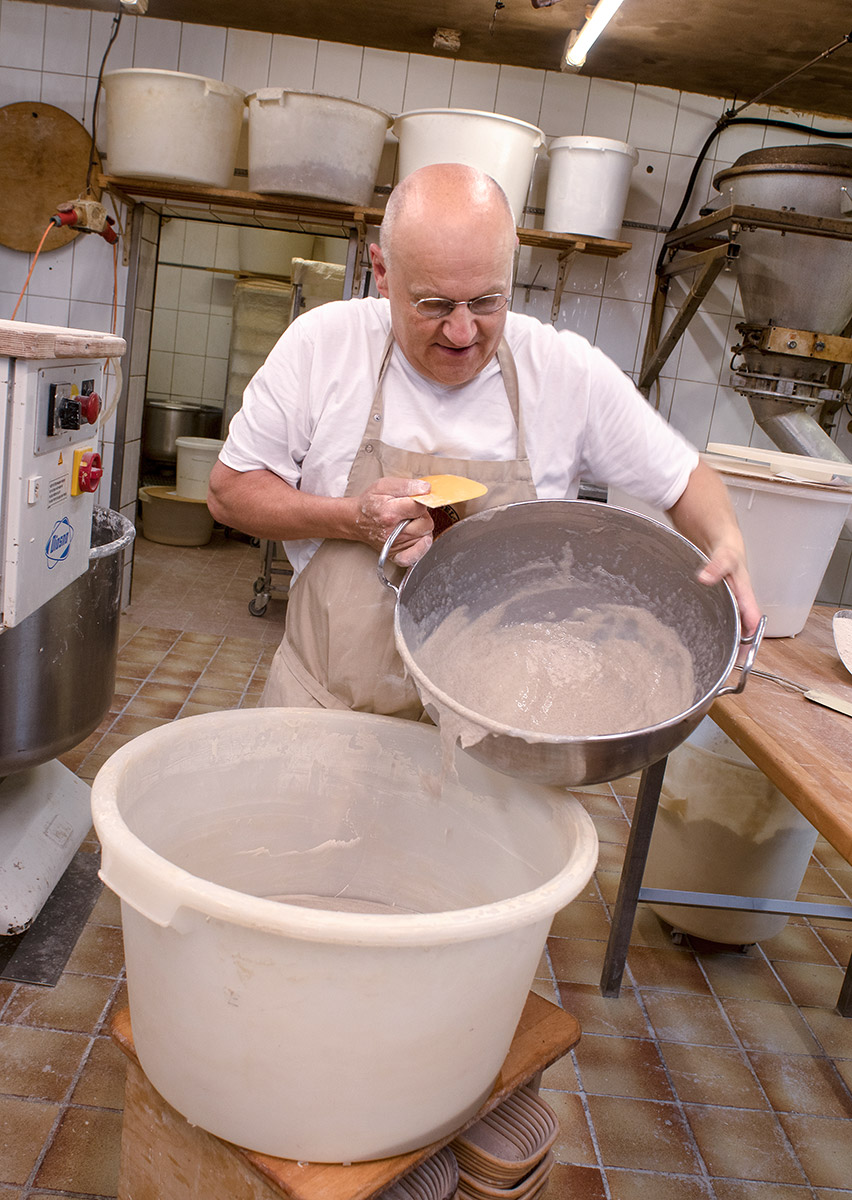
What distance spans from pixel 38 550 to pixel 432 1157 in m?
1.13

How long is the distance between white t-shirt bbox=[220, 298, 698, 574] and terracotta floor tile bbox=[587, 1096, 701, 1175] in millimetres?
1204

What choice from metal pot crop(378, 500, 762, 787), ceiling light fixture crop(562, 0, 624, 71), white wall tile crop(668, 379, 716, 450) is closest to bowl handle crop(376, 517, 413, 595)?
metal pot crop(378, 500, 762, 787)

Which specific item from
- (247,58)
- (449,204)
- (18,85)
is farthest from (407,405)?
(18,85)

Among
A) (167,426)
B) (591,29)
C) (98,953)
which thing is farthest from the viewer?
(167,426)

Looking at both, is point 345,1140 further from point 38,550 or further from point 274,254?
point 274,254

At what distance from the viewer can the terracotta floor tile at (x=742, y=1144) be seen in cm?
169

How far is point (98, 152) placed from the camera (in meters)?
3.96

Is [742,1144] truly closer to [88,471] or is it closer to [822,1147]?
[822,1147]

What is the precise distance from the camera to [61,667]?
1938 millimetres

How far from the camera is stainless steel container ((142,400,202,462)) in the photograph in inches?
242

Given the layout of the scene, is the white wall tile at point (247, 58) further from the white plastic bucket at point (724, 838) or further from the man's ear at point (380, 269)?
the white plastic bucket at point (724, 838)

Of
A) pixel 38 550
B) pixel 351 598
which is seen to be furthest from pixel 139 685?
pixel 351 598

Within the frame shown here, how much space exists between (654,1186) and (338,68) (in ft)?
13.2

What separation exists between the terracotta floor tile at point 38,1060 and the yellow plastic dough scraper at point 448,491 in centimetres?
127
